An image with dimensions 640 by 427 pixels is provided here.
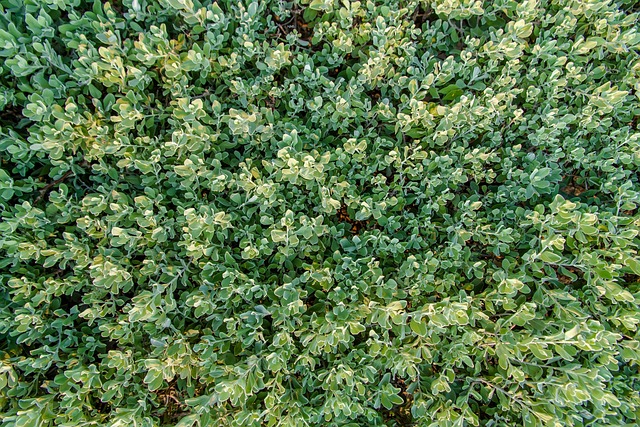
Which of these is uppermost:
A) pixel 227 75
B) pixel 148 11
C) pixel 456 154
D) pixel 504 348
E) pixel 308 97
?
pixel 148 11

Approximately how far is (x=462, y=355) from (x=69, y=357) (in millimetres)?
2499

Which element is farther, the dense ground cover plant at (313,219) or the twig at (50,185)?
the twig at (50,185)

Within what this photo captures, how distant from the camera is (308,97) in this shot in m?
3.09

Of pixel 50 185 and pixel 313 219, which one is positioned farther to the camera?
pixel 50 185

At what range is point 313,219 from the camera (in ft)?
8.83

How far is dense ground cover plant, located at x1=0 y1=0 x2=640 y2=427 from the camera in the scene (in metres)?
2.62

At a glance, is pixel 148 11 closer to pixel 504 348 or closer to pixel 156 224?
pixel 156 224

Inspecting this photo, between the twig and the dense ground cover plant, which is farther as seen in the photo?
the twig

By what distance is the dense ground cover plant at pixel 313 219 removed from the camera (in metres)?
2.62

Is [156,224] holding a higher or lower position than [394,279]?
higher

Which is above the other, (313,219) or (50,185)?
(50,185)

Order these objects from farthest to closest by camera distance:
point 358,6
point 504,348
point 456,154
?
1. point 456,154
2. point 358,6
3. point 504,348

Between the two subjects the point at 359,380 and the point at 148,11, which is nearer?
the point at 359,380

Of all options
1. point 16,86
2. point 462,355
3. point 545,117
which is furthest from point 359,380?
point 16,86
